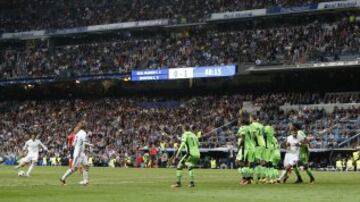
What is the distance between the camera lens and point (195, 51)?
240ft

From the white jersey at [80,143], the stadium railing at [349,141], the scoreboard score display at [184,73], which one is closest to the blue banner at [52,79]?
the scoreboard score display at [184,73]

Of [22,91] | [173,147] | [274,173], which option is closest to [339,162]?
[173,147]

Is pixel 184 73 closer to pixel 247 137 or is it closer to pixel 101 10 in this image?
pixel 101 10

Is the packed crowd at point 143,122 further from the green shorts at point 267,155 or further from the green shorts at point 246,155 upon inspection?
the green shorts at point 246,155

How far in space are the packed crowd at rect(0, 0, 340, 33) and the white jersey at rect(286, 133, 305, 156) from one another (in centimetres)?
3832

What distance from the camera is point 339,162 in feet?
177

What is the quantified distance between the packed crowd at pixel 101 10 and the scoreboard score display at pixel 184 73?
6.78m

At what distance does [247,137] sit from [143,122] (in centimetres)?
4177

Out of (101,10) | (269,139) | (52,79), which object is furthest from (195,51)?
(269,139)

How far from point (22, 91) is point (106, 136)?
2087 centimetres

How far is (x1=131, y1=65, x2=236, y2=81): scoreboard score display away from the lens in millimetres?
67500

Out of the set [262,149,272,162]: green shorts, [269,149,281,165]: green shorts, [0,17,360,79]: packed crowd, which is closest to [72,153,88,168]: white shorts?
[262,149,272,162]: green shorts

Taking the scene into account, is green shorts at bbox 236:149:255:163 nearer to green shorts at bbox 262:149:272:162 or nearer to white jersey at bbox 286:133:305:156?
green shorts at bbox 262:149:272:162

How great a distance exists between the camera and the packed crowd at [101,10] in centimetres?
7512
